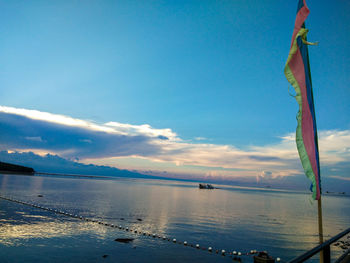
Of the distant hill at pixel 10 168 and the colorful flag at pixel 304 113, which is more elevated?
the colorful flag at pixel 304 113

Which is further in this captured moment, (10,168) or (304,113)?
(10,168)

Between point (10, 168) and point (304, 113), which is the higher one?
point (304, 113)

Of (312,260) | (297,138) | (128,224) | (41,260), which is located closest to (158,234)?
(128,224)

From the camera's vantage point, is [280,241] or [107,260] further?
[280,241]

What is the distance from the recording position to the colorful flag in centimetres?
507

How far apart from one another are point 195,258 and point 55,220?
15770 mm

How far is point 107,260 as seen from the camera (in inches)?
562

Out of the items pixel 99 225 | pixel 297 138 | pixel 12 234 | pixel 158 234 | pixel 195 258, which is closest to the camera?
pixel 297 138

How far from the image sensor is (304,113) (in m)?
5.06

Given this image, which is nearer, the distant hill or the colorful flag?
the colorful flag

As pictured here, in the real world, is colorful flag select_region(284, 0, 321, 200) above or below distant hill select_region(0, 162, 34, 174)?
above

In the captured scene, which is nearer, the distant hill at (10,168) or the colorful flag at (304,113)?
the colorful flag at (304,113)

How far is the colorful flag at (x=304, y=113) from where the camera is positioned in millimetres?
5074

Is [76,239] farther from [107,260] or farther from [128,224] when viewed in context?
[128,224]
